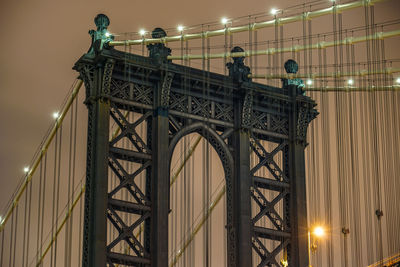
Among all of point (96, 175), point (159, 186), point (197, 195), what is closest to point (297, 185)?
point (159, 186)

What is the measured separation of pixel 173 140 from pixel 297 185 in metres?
6.26

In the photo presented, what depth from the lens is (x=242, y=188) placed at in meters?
41.5

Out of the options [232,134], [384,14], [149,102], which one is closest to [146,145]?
[149,102]

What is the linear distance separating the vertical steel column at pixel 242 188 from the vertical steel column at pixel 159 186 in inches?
143

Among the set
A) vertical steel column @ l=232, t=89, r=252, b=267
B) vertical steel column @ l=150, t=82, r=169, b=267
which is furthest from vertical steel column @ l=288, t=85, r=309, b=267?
vertical steel column @ l=150, t=82, r=169, b=267

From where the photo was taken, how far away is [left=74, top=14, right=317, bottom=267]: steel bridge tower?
38062 millimetres

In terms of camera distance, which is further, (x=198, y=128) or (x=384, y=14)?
(x=384, y=14)

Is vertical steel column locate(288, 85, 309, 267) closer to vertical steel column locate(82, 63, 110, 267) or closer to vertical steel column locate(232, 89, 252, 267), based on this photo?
vertical steel column locate(232, 89, 252, 267)

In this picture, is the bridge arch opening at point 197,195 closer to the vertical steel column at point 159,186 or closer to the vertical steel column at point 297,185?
the vertical steel column at point 159,186

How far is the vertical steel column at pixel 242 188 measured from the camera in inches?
1604

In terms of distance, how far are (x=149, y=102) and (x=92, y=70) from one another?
2483mm

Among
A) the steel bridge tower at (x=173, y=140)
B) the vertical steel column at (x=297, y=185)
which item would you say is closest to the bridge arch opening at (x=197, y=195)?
the steel bridge tower at (x=173, y=140)

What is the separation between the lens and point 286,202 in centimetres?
4338

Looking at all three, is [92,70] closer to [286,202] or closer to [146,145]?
[146,145]
